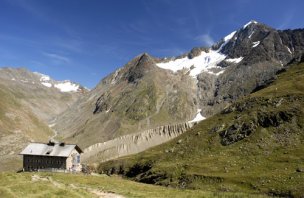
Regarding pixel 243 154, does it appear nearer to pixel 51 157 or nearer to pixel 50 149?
pixel 51 157

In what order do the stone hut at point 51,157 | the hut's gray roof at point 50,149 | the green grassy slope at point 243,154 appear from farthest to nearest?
1. the hut's gray roof at point 50,149
2. the stone hut at point 51,157
3. the green grassy slope at point 243,154

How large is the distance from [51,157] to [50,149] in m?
2.84

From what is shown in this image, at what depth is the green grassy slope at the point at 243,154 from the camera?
3472 inches

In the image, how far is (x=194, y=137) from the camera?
138m

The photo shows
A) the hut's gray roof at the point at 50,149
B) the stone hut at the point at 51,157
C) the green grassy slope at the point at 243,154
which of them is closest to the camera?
the green grassy slope at the point at 243,154

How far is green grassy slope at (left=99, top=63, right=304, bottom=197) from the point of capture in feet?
289

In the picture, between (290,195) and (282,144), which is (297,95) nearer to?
(282,144)

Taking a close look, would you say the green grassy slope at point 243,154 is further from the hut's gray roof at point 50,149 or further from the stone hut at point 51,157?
the hut's gray roof at point 50,149

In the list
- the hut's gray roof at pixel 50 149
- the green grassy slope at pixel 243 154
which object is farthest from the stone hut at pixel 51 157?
the green grassy slope at pixel 243 154

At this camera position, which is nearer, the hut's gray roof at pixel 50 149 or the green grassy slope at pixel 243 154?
the green grassy slope at pixel 243 154

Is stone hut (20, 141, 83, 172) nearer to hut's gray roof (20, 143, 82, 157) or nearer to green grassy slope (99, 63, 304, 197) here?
hut's gray roof (20, 143, 82, 157)

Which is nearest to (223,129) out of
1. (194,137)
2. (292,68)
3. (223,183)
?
(194,137)

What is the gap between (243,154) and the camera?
108312mm

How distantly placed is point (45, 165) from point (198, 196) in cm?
7399
